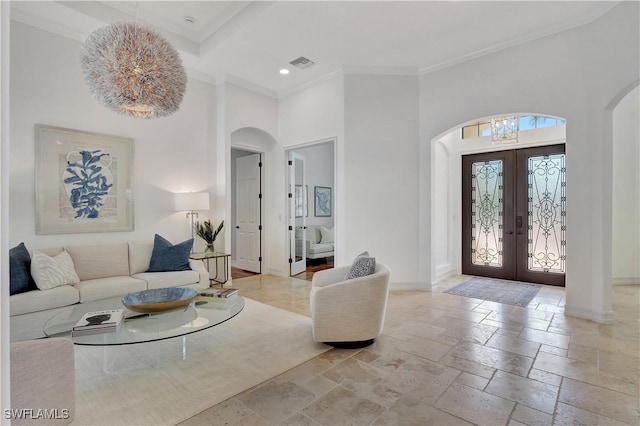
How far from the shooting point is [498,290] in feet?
16.5

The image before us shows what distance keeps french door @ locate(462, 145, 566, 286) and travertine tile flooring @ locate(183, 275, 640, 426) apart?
1622 mm

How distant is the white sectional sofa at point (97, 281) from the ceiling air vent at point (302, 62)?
3.25m

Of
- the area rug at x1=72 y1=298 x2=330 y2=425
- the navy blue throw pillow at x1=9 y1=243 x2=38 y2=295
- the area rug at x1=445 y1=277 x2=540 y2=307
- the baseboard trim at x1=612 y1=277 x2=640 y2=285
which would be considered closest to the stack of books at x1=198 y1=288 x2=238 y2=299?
the area rug at x1=72 y1=298 x2=330 y2=425

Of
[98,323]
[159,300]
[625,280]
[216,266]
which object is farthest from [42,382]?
[625,280]

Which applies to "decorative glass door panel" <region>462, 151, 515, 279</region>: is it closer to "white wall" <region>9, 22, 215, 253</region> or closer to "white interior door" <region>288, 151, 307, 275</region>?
"white interior door" <region>288, 151, 307, 275</region>

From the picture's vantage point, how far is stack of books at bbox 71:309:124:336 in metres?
2.28

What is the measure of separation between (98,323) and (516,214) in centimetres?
599

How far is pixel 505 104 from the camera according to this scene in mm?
4309

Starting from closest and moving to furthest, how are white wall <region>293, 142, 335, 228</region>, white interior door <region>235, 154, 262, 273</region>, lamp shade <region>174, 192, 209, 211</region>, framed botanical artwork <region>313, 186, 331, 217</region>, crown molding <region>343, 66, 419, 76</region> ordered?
lamp shade <region>174, 192, 209, 211</region>
crown molding <region>343, 66, 419, 76</region>
white interior door <region>235, 154, 262, 273</region>
white wall <region>293, 142, 335, 228</region>
framed botanical artwork <region>313, 186, 331, 217</region>

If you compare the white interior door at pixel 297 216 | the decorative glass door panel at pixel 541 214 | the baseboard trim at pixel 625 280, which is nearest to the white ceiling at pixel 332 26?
the white interior door at pixel 297 216

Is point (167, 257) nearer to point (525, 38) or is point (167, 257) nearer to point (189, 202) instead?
point (189, 202)

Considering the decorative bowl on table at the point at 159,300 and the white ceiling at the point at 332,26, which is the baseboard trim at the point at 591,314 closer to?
the white ceiling at the point at 332,26

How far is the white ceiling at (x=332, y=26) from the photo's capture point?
359 cm

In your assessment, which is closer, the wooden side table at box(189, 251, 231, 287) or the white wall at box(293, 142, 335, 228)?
the wooden side table at box(189, 251, 231, 287)
